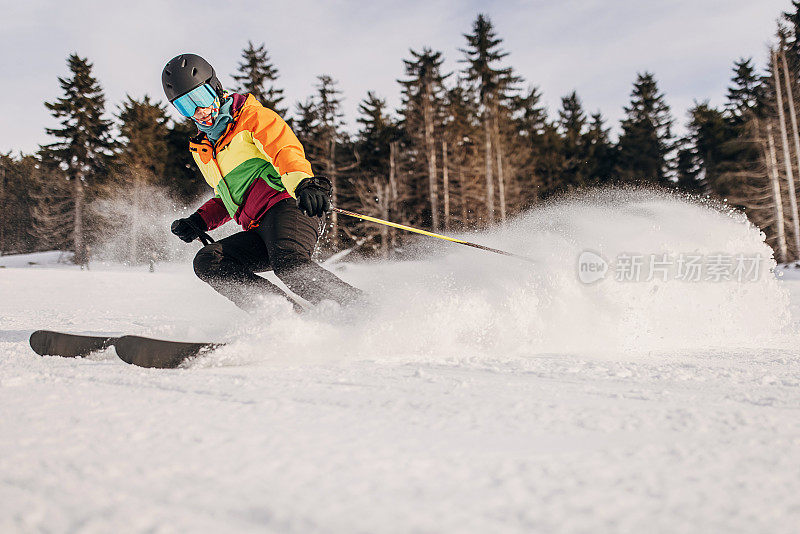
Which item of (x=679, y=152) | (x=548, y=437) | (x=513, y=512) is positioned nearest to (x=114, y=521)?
(x=513, y=512)

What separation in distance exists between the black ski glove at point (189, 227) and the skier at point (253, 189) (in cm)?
37

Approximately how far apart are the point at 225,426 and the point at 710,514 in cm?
106

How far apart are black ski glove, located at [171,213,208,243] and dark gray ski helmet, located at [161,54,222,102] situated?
2.72ft

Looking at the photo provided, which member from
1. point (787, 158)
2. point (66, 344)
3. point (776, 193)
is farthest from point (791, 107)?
point (66, 344)

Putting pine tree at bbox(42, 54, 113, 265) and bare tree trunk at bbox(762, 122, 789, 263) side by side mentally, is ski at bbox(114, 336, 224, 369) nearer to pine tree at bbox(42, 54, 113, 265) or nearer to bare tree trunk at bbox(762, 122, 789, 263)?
bare tree trunk at bbox(762, 122, 789, 263)

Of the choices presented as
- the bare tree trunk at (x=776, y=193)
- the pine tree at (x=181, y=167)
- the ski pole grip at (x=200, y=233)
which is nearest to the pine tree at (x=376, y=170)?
the pine tree at (x=181, y=167)

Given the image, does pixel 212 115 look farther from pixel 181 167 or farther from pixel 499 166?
pixel 181 167

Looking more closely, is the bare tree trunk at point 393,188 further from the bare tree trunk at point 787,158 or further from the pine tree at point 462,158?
the bare tree trunk at point 787,158

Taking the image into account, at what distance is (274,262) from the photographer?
2.71 metres

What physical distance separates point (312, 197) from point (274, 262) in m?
0.43

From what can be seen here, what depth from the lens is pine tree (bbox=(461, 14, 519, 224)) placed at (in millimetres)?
26531

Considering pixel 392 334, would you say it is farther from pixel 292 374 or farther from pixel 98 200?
pixel 98 200

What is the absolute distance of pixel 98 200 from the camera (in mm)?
30594

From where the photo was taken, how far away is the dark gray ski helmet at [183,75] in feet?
9.09
